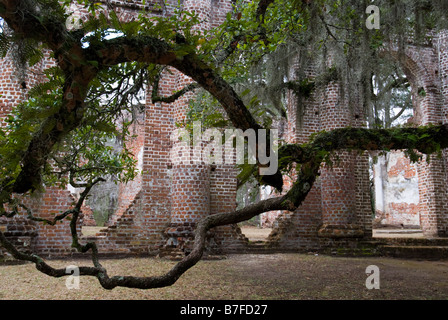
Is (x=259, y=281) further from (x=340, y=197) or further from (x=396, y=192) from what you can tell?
(x=396, y=192)

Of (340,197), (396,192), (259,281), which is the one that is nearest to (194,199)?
(259,281)

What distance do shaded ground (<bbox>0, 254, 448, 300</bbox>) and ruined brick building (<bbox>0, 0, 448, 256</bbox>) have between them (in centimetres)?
69

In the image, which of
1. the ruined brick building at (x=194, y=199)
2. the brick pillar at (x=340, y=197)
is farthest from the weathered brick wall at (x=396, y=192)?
the brick pillar at (x=340, y=197)

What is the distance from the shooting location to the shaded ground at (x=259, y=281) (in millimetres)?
5030

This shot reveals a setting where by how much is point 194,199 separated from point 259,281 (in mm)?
3183

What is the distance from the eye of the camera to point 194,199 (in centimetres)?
880

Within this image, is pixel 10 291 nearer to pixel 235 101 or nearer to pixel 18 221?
pixel 18 221

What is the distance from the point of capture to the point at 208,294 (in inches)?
201

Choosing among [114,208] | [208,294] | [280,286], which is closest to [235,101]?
[208,294]

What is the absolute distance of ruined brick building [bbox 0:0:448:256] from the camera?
26.9 ft

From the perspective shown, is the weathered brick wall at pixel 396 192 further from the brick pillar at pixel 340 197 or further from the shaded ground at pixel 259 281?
the shaded ground at pixel 259 281

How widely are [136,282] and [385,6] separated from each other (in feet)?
21.2

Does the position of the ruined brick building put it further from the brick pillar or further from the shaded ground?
the shaded ground

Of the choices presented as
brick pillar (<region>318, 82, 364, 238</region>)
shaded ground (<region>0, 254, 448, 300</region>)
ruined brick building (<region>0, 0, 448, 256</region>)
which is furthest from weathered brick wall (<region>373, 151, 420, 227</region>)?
shaded ground (<region>0, 254, 448, 300</region>)
